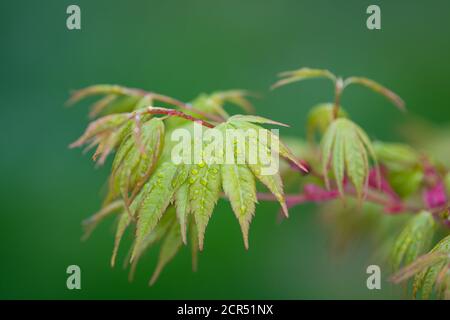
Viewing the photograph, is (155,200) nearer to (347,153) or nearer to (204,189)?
(204,189)

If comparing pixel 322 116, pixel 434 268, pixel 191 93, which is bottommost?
pixel 434 268

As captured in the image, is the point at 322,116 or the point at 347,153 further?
the point at 322,116

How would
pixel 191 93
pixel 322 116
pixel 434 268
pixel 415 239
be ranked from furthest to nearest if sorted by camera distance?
1. pixel 191 93
2. pixel 322 116
3. pixel 415 239
4. pixel 434 268

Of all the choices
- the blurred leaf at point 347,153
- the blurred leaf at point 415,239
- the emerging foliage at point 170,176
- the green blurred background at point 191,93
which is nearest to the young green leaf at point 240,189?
the emerging foliage at point 170,176

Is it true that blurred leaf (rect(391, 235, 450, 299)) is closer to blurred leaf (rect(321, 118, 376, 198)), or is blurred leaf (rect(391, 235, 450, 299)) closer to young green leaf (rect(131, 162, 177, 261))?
blurred leaf (rect(321, 118, 376, 198))

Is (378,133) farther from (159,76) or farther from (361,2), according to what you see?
(159,76)

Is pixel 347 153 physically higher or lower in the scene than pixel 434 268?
higher

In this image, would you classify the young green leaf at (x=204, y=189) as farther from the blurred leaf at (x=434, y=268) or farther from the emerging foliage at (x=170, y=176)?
the blurred leaf at (x=434, y=268)

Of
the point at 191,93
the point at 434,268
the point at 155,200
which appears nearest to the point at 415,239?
the point at 434,268

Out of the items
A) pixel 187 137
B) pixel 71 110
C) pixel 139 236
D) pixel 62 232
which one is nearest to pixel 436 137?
pixel 187 137
